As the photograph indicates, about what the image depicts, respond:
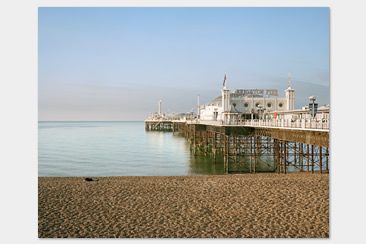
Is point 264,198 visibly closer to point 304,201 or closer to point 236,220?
point 304,201

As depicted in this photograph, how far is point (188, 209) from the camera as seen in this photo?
39.6 feet

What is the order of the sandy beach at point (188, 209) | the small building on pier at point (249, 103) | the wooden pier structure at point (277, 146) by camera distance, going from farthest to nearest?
the small building on pier at point (249, 103) → the wooden pier structure at point (277, 146) → the sandy beach at point (188, 209)

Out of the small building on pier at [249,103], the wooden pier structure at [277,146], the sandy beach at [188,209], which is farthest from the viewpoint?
the small building on pier at [249,103]

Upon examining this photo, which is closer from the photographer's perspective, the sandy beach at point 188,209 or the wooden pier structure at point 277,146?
the sandy beach at point 188,209

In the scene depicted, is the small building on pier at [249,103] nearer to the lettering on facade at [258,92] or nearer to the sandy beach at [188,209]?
the lettering on facade at [258,92]

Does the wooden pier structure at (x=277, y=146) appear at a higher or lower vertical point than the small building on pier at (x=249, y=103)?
lower

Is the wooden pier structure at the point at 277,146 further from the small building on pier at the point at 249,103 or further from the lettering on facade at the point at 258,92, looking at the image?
the lettering on facade at the point at 258,92

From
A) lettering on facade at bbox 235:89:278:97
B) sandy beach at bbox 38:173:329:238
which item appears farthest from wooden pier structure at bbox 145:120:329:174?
lettering on facade at bbox 235:89:278:97

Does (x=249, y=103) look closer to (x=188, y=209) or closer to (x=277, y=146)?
(x=277, y=146)

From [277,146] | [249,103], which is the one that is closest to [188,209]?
[277,146]

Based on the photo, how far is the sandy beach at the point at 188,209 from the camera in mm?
10430

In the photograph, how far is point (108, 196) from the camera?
1382 centimetres

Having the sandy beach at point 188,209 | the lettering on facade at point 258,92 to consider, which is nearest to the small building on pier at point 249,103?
the lettering on facade at point 258,92

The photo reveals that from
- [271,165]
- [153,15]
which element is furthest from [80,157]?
[153,15]
